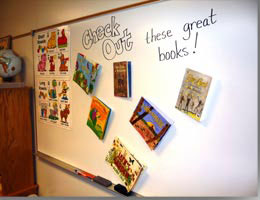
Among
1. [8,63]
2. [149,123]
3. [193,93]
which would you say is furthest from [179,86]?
[8,63]

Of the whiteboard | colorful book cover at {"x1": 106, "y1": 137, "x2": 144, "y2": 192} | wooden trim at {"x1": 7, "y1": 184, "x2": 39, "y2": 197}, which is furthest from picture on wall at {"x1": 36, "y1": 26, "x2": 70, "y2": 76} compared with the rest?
wooden trim at {"x1": 7, "y1": 184, "x2": 39, "y2": 197}

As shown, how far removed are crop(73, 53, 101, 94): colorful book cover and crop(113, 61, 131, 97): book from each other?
0.13 metres

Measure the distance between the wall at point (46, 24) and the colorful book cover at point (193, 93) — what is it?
41 cm

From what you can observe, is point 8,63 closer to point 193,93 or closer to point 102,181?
point 102,181

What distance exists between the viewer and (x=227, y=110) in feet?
2.18

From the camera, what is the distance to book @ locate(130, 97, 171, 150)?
2.62 ft

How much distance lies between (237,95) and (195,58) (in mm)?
180

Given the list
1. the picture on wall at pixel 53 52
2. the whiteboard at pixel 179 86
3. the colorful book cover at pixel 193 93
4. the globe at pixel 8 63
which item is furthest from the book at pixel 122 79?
the globe at pixel 8 63

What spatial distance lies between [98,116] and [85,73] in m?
0.23

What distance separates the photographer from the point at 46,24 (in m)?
1.32

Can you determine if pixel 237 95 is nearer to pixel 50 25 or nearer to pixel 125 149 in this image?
pixel 125 149

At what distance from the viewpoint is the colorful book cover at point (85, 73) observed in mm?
1021

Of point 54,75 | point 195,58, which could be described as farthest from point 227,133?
point 54,75

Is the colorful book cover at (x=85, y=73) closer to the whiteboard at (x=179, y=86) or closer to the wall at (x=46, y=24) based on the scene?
the whiteboard at (x=179, y=86)
